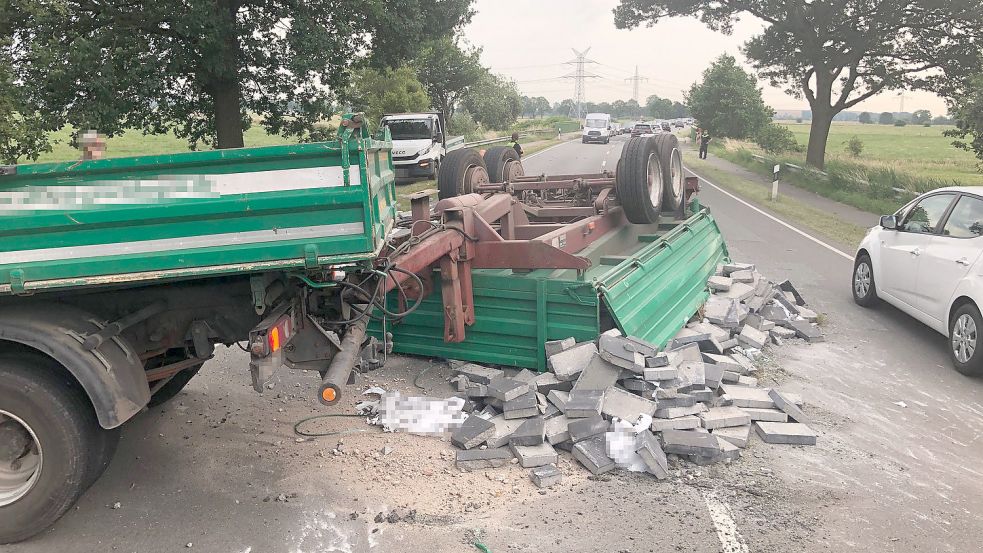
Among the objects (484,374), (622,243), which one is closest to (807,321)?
(622,243)

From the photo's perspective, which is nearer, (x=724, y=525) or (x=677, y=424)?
(x=724, y=525)

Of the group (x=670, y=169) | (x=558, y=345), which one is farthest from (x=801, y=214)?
(x=558, y=345)

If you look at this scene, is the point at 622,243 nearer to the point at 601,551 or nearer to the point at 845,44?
the point at 601,551

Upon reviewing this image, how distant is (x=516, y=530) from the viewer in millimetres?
3971

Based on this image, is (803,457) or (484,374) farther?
(484,374)

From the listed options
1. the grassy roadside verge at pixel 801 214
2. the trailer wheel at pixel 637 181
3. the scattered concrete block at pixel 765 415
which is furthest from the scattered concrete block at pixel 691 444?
the grassy roadside verge at pixel 801 214

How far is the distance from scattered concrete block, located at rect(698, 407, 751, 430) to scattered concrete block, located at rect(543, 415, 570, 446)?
1006 mm

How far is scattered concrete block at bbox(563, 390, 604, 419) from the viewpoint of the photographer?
4.91 meters

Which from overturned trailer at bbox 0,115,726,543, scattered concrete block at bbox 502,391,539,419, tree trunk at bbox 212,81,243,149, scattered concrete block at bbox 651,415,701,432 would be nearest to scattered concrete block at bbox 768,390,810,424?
scattered concrete block at bbox 651,415,701,432

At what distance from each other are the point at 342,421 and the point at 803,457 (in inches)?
132

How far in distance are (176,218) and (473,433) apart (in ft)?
7.84

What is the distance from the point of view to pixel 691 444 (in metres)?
4.70

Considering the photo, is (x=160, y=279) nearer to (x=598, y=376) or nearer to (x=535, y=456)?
(x=535, y=456)

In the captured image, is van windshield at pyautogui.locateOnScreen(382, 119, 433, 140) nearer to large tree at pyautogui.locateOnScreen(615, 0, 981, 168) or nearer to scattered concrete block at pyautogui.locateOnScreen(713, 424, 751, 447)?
large tree at pyautogui.locateOnScreen(615, 0, 981, 168)
